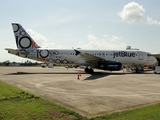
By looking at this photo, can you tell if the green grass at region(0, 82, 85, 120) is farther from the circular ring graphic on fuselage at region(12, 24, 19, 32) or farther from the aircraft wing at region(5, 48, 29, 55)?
the circular ring graphic on fuselage at region(12, 24, 19, 32)

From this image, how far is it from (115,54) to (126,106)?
24163 mm

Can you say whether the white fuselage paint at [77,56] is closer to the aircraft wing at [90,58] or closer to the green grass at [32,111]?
the aircraft wing at [90,58]

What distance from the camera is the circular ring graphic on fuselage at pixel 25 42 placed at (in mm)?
30078

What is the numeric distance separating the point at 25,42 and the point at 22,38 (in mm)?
837

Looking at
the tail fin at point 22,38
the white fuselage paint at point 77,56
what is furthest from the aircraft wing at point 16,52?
the tail fin at point 22,38

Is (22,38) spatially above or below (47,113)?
above

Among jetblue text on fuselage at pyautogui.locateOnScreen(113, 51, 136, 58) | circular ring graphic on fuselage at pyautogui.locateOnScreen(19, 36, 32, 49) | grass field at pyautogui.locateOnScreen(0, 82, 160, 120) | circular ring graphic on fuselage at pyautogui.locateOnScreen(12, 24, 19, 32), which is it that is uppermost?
circular ring graphic on fuselage at pyautogui.locateOnScreen(12, 24, 19, 32)

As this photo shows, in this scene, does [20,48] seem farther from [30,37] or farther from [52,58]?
[52,58]

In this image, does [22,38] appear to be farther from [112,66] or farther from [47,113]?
[47,113]

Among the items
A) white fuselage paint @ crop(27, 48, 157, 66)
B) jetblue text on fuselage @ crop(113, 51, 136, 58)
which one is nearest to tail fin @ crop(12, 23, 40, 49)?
white fuselage paint @ crop(27, 48, 157, 66)

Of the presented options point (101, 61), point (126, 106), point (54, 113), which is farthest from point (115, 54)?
point (54, 113)

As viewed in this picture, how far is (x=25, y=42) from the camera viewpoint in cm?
3027

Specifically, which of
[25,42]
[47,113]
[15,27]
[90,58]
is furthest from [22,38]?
[47,113]

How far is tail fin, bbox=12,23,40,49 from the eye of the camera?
97.1 feet
